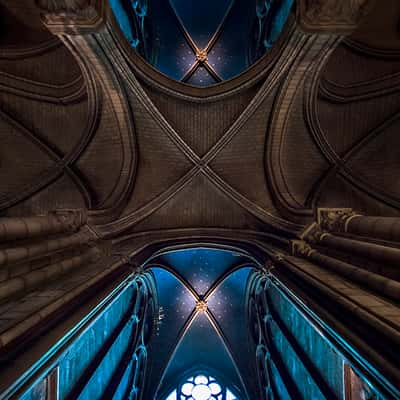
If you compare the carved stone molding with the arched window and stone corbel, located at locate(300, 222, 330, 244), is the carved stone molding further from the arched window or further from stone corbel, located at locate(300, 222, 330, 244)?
the arched window

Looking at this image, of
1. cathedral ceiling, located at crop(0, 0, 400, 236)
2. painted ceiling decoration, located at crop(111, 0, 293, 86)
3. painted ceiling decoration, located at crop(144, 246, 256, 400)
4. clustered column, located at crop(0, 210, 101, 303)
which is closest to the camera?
clustered column, located at crop(0, 210, 101, 303)

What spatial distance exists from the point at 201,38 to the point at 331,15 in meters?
5.70

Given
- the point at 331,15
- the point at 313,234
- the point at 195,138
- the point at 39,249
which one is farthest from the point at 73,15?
the point at 313,234

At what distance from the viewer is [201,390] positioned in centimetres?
963

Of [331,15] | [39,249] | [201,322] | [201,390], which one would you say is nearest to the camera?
[39,249]

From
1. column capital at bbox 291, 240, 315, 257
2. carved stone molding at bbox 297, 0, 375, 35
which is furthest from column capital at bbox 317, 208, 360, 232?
carved stone molding at bbox 297, 0, 375, 35

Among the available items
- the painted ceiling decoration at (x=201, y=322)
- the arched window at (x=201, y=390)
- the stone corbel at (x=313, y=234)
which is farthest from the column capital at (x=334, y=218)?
the arched window at (x=201, y=390)

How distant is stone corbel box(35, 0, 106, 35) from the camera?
496 centimetres

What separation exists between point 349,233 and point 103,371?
4.97 meters

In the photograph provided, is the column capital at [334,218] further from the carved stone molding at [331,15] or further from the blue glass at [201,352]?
the blue glass at [201,352]

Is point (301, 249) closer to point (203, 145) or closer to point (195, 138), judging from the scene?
point (203, 145)

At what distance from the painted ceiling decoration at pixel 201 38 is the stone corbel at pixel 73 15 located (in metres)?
4.22

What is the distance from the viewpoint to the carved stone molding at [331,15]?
194 inches

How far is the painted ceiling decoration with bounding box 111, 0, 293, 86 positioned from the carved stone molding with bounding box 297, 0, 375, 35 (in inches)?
165
